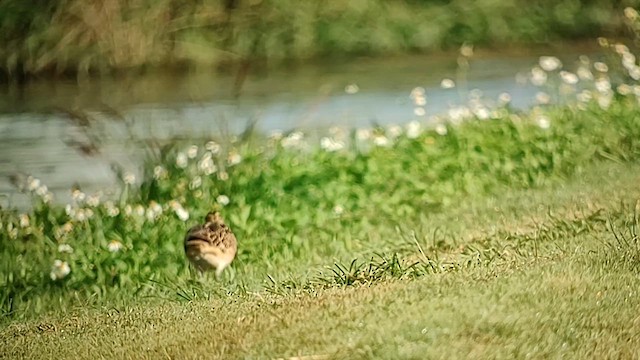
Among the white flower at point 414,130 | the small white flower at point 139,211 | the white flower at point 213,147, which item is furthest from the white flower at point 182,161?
the white flower at point 414,130

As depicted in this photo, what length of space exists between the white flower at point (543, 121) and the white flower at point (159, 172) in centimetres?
247

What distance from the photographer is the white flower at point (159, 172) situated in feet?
26.7

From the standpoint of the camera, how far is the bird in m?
6.25

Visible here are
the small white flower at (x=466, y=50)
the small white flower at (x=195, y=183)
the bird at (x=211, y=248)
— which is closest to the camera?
the bird at (x=211, y=248)

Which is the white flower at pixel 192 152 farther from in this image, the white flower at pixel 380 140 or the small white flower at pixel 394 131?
the small white flower at pixel 394 131

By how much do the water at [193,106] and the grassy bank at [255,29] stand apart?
29 cm

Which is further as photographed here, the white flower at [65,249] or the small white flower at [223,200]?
the small white flower at [223,200]

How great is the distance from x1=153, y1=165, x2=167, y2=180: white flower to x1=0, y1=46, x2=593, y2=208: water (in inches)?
11.5

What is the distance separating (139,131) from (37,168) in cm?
108

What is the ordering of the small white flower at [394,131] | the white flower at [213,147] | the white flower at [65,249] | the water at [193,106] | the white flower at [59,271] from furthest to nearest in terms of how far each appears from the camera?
the water at [193,106] < the small white flower at [394,131] < the white flower at [213,147] < the white flower at [65,249] < the white flower at [59,271]

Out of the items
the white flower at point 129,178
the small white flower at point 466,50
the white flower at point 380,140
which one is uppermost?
the white flower at point 129,178

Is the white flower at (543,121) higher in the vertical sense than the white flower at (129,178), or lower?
lower

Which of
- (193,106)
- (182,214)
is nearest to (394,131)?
(182,214)

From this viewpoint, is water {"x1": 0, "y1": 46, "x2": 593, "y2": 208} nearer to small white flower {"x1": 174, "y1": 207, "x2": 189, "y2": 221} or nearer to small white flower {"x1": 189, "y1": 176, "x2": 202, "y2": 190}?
small white flower {"x1": 189, "y1": 176, "x2": 202, "y2": 190}
